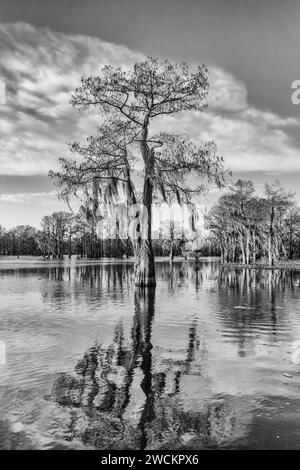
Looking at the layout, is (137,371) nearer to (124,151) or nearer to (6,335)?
(6,335)

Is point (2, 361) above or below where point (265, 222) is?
below

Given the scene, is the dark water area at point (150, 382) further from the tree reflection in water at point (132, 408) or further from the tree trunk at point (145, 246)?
the tree trunk at point (145, 246)

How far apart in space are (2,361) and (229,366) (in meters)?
3.89

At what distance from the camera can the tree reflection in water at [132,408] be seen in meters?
3.96

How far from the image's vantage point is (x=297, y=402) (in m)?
4.95

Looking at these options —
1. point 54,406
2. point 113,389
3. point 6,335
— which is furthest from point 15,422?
point 6,335

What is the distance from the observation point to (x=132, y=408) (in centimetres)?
469

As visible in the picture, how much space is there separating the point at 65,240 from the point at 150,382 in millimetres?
136461

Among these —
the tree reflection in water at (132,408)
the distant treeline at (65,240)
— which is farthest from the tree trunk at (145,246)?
the distant treeline at (65,240)

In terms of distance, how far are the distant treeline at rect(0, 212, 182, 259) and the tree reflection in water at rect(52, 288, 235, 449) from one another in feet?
311

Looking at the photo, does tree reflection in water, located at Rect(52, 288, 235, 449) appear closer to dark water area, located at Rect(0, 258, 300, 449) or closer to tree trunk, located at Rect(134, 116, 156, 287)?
dark water area, located at Rect(0, 258, 300, 449)

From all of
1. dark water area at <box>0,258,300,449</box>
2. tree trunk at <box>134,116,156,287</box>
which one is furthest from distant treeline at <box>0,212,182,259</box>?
dark water area at <box>0,258,300,449</box>

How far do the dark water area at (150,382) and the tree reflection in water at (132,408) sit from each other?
0.04 feet
